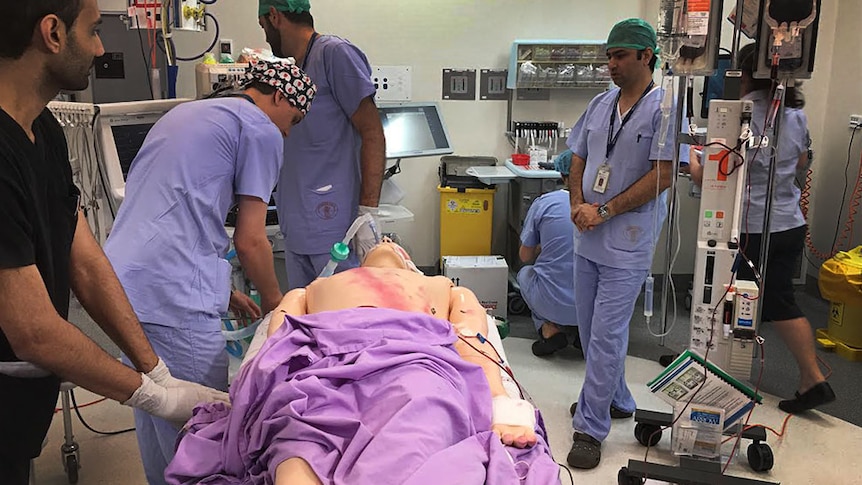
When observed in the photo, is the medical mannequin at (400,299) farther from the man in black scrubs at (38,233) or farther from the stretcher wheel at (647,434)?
the stretcher wheel at (647,434)

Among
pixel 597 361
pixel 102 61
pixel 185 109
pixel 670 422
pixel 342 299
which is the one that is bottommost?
pixel 670 422

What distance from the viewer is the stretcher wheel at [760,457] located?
104 inches

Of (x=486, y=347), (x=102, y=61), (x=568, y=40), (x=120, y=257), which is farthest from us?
(x=568, y=40)

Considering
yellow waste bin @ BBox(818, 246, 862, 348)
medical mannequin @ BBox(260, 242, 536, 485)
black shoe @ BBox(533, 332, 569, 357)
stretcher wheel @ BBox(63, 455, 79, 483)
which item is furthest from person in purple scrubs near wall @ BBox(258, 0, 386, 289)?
yellow waste bin @ BBox(818, 246, 862, 348)

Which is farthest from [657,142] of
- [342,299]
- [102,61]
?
[102,61]

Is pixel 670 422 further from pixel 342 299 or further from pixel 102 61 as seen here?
pixel 102 61

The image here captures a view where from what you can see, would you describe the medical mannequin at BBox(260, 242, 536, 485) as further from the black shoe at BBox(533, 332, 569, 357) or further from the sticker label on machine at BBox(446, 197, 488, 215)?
the sticker label on machine at BBox(446, 197, 488, 215)

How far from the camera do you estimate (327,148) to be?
2592mm

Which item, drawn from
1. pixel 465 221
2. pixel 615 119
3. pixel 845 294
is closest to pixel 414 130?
pixel 465 221

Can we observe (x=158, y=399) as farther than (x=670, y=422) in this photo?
No

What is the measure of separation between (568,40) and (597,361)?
2.60 metres

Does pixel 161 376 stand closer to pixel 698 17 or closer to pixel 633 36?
pixel 698 17

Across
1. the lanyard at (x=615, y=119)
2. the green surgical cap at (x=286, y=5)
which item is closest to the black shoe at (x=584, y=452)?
the lanyard at (x=615, y=119)

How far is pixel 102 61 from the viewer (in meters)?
3.68
